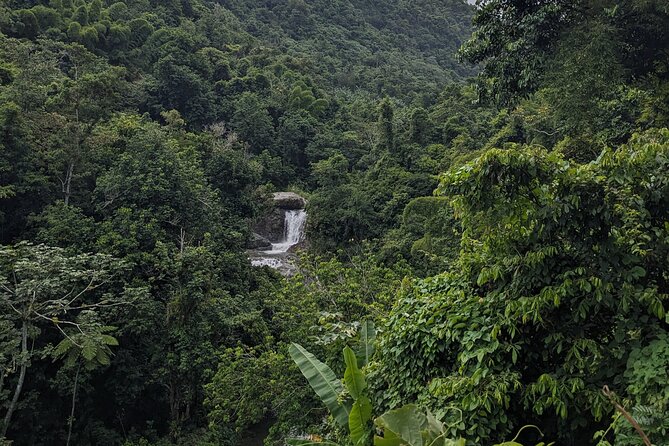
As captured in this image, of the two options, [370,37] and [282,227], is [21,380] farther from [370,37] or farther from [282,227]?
[370,37]

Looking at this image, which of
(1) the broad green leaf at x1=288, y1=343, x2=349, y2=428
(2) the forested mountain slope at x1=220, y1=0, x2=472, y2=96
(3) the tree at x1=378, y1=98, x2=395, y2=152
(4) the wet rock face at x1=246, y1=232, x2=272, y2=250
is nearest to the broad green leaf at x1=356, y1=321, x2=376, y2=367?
(1) the broad green leaf at x1=288, y1=343, x2=349, y2=428

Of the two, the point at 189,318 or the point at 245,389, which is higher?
the point at 245,389

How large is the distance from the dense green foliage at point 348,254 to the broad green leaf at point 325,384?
22 mm

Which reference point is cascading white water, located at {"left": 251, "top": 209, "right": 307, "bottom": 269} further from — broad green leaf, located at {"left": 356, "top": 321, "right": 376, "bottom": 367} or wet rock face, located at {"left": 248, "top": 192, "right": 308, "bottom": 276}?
broad green leaf, located at {"left": 356, "top": 321, "right": 376, "bottom": 367}

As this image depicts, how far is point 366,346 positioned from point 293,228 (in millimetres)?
19985

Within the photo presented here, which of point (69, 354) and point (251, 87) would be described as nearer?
point (69, 354)

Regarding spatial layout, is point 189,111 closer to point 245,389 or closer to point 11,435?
point 11,435

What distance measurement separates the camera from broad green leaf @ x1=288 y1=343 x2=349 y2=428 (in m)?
4.77

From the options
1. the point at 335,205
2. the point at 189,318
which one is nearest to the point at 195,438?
the point at 189,318

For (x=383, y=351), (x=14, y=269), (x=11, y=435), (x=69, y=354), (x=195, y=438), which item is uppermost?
(x=383, y=351)

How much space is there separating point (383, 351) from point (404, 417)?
1546 millimetres

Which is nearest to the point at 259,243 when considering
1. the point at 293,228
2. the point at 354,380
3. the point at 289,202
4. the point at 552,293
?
the point at 293,228

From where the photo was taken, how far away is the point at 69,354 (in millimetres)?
9914

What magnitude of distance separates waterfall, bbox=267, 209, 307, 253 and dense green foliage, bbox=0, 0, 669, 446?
2.73 m
